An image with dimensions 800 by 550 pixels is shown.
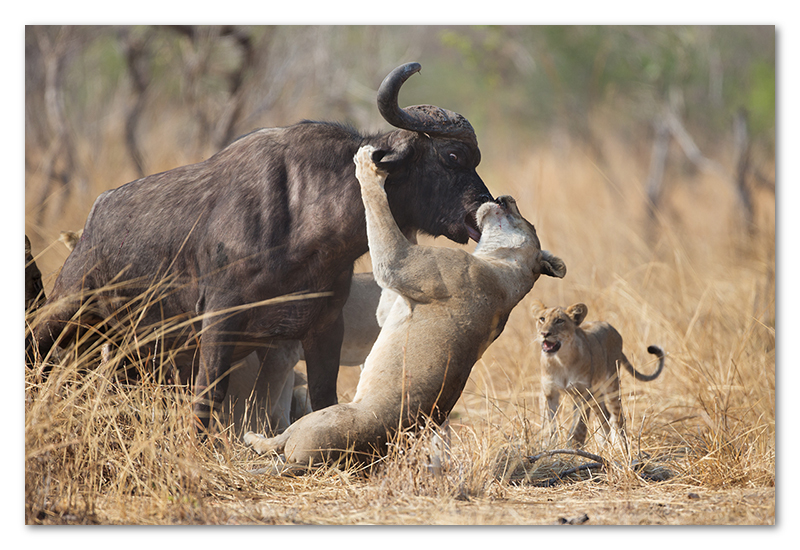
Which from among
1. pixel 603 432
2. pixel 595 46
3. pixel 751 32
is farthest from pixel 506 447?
pixel 595 46

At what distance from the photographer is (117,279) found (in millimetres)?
4258

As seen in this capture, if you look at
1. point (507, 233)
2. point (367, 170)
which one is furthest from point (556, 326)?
point (367, 170)

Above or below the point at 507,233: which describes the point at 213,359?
below

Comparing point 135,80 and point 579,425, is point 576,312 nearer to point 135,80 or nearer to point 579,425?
point 579,425

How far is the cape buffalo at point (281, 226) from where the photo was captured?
3.81m

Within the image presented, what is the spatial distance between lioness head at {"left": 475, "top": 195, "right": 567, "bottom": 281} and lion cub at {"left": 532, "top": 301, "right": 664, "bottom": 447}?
66 cm

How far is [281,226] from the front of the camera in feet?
12.6

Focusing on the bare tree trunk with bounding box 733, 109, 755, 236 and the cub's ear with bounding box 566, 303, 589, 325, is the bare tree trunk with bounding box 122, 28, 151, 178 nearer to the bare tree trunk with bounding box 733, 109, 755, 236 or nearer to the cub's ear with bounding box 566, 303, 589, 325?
the cub's ear with bounding box 566, 303, 589, 325

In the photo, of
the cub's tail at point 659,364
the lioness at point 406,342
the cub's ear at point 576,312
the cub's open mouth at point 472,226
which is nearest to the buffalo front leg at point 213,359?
the lioness at point 406,342

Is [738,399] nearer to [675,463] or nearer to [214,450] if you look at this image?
[675,463]

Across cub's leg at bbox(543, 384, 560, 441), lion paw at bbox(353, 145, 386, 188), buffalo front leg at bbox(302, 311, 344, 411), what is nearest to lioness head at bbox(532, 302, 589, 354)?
cub's leg at bbox(543, 384, 560, 441)

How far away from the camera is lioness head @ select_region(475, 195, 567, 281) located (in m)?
3.81

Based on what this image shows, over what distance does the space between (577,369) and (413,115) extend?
168 centimetres

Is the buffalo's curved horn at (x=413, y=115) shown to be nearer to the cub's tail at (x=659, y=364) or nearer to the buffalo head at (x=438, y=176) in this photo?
A: the buffalo head at (x=438, y=176)
